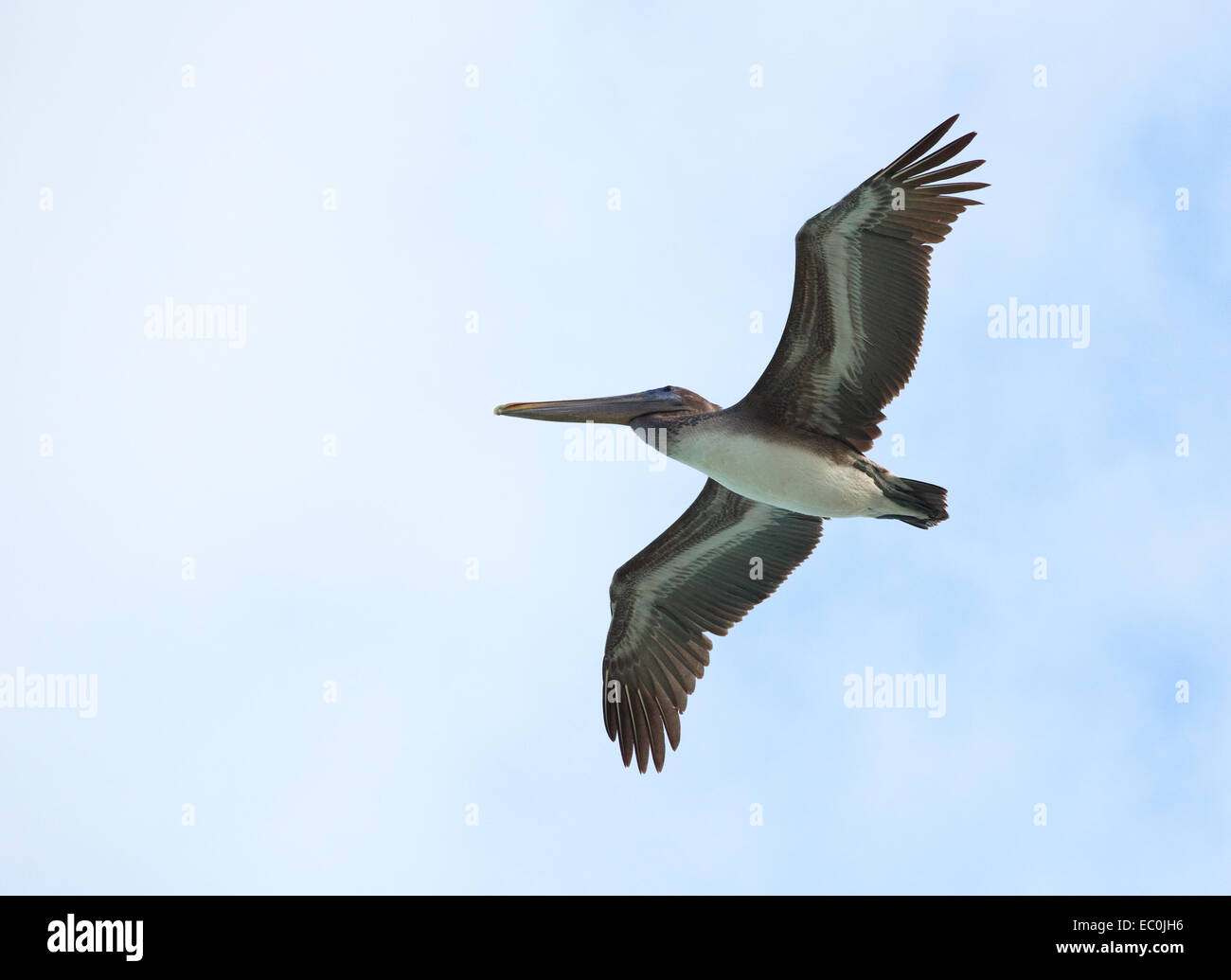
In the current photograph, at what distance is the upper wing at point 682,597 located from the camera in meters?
14.0

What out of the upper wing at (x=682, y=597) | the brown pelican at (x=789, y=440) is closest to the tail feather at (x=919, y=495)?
the brown pelican at (x=789, y=440)

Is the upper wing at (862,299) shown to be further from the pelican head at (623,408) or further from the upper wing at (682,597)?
the upper wing at (682,597)

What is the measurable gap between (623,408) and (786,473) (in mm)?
1737

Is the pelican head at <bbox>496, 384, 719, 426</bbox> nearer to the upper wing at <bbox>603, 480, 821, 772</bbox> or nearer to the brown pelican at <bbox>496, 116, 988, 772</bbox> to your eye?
the brown pelican at <bbox>496, 116, 988, 772</bbox>

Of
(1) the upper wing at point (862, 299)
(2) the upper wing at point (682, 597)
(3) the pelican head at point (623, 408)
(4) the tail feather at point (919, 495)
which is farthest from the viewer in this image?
(2) the upper wing at point (682, 597)

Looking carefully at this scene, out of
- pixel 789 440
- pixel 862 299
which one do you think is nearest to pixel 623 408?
pixel 789 440

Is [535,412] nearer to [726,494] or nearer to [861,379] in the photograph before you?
[726,494]

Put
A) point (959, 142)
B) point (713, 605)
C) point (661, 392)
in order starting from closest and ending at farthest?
point (959, 142)
point (661, 392)
point (713, 605)

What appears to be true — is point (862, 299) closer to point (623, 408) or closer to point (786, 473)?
point (786, 473)

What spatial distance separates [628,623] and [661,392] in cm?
250

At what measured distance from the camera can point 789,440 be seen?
12.4m

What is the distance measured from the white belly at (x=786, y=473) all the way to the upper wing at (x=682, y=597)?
1267mm
